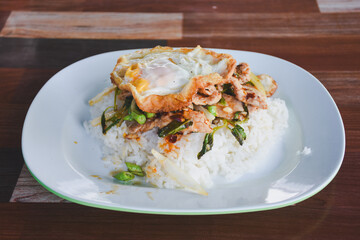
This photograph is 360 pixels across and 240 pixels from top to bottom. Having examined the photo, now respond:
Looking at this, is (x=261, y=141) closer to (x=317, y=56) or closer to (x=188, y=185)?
(x=188, y=185)

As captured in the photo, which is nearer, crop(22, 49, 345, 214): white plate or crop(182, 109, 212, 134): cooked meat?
crop(22, 49, 345, 214): white plate

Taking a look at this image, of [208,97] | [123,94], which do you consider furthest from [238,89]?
[123,94]

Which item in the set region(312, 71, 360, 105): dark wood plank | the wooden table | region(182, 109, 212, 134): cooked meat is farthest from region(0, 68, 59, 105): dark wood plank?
region(312, 71, 360, 105): dark wood plank

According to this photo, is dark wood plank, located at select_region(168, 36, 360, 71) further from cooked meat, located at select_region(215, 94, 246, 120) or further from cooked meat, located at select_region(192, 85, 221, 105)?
cooked meat, located at select_region(192, 85, 221, 105)

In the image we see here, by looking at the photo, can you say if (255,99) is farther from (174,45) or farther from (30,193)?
(30,193)

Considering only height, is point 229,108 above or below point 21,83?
above

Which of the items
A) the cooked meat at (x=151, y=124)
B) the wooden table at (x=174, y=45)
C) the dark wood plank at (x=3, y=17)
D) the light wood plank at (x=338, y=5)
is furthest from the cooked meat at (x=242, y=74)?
the dark wood plank at (x=3, y=17)
